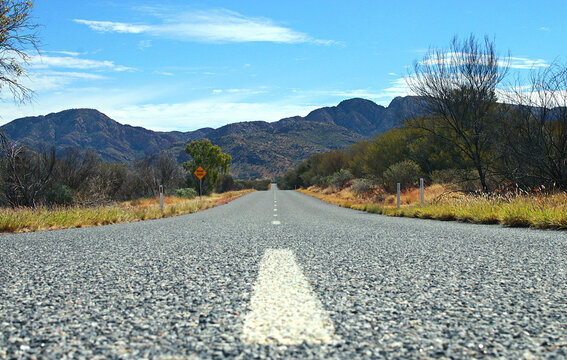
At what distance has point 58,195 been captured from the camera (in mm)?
21203

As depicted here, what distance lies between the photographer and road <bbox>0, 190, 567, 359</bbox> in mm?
1873

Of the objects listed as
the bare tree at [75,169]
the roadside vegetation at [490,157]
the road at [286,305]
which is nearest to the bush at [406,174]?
the roadside vegetation at [490,157]

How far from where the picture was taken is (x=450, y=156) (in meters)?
23.7

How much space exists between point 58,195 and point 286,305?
72.6 feet

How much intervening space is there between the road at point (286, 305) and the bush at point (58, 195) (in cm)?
1847

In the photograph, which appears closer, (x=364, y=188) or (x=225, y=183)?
(x=364, y=188)

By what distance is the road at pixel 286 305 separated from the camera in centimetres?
187

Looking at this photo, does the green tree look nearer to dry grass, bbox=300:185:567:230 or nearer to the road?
dry grass, bbox=300:185:567:230

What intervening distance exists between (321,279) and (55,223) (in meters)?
9.30

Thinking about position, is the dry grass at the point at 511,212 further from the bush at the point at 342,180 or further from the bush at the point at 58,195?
the bush at the point at 342,180

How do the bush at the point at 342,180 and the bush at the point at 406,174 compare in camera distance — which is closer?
the bush at the point at 406,174

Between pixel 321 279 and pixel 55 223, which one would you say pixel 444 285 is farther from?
pixel 55 223

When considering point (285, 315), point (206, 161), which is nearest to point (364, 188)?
point (206, 161)

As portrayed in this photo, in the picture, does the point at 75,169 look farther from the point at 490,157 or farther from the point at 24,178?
the point at 490,157
